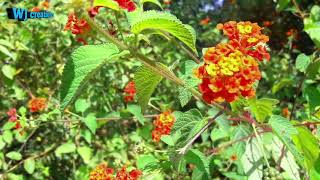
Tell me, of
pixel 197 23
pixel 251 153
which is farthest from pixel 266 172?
pixel 197 23

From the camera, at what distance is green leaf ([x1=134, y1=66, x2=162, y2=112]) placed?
1.27 m

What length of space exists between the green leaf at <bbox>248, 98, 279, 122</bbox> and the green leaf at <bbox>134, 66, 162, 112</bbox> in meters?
0.32

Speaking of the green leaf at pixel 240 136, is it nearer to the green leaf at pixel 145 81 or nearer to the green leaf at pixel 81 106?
the green leaf at pixel 145 81

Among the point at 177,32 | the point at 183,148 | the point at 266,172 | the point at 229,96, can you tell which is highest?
the point at 177,32

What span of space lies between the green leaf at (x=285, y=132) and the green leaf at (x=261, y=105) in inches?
3.6

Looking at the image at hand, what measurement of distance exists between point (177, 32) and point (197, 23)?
15.3ft

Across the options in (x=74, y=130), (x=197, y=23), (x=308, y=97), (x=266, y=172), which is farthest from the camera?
(x=197, y=23)

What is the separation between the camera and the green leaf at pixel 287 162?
70.9 inches

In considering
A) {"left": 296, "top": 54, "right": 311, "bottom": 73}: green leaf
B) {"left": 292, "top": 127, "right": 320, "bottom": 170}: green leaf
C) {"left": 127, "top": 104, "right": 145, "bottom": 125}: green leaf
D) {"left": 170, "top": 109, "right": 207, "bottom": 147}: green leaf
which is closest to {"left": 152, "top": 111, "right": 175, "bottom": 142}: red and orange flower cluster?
{"left": 127, "top": 104, "right": 145, "bottom": 125}: green leaf

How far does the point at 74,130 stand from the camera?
117 inches

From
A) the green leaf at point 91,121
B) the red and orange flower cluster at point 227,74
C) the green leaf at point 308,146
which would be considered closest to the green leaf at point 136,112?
the green leaf at point 91,121

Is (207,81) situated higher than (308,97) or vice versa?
(207,81)

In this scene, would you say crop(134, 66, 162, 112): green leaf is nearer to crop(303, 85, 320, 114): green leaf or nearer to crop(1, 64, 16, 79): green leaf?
crop(303, 85, 320, 114): green leaf

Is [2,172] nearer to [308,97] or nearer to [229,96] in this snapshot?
[308,97]
